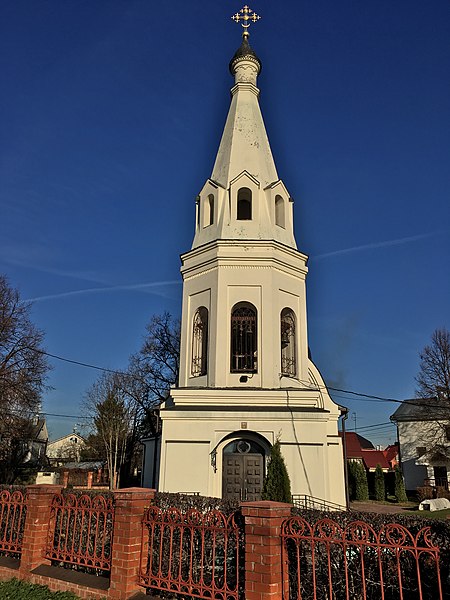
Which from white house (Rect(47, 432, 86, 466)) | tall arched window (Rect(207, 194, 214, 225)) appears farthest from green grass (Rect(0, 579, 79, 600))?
white house (Rect(47, 432, 86, 466))

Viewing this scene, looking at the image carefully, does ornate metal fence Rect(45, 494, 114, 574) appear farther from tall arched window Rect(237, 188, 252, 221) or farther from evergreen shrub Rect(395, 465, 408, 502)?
evergreen shrub Rect(395, 465, 408, 502)

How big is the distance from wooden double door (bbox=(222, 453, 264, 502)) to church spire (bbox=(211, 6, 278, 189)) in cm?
987

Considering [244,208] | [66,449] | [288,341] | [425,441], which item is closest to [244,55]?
[244,208]

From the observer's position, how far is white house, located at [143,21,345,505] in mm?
14336

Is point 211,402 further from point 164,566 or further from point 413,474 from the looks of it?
point 413,474

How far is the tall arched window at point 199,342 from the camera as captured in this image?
16.9 meters

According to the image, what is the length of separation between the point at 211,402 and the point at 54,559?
26.0 ft

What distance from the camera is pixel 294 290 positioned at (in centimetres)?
1745

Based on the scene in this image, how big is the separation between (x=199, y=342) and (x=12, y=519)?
32.1ft

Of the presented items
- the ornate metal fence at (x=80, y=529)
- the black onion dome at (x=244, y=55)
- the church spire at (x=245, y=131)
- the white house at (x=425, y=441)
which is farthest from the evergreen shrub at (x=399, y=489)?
the ornate metal fence at (x=80, y=529)

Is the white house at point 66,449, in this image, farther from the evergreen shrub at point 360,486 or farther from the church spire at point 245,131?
the church spire at point 245,131

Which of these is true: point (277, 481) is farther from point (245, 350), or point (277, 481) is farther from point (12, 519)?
point (12, 519)

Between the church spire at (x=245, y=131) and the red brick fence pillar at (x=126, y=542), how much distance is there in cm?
1407

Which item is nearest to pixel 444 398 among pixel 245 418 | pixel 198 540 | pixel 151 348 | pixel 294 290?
pixel 151 348
